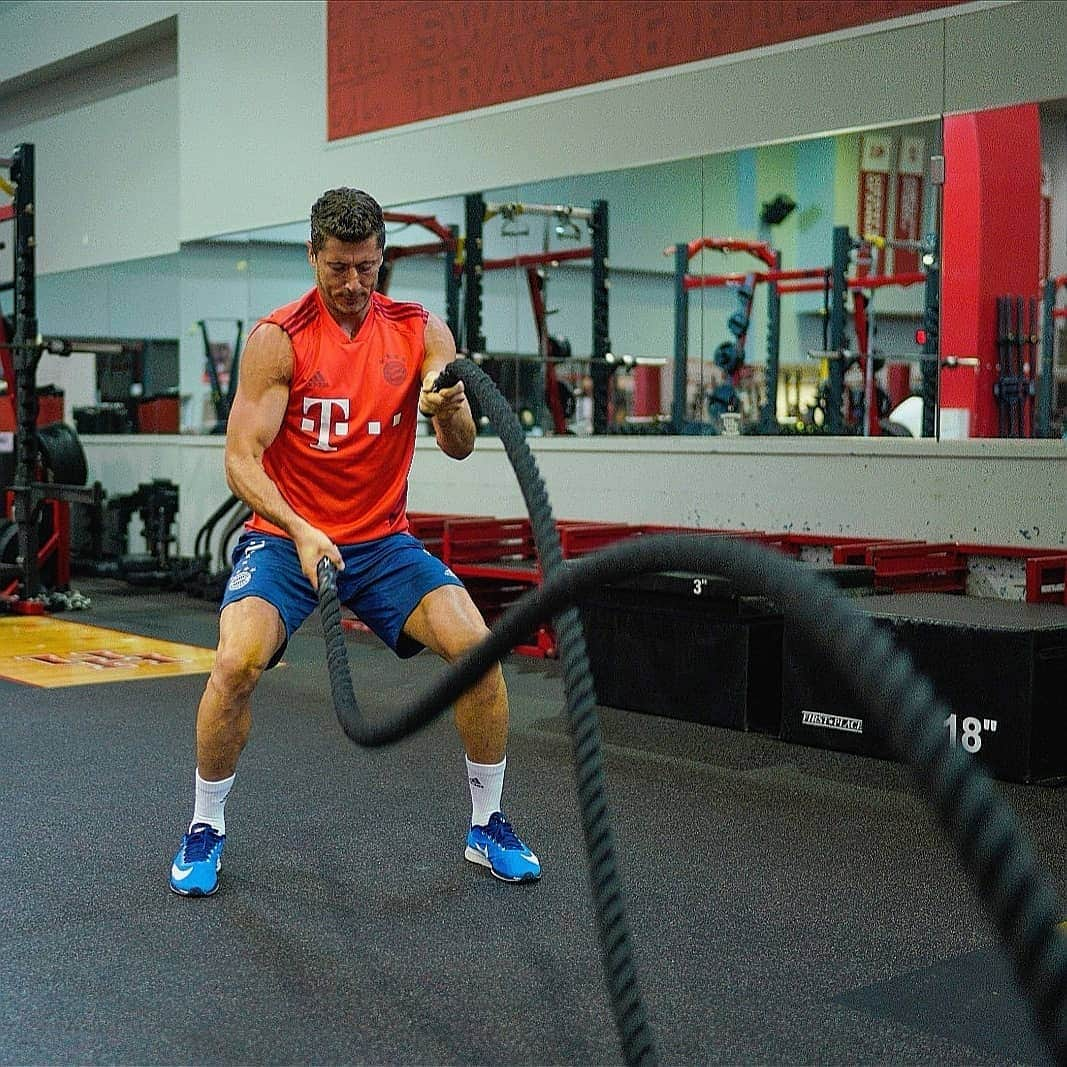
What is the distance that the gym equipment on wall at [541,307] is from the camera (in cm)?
691

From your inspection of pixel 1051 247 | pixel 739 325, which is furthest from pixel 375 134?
pixel 1051 247

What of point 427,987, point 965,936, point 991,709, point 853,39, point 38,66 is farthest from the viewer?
point 38,66

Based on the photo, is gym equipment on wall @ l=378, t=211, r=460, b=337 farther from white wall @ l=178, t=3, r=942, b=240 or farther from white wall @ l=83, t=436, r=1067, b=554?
white wall @ l=83, t=436, r=1067, b=554

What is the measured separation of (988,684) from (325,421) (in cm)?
194

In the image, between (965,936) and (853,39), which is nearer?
(965,936)

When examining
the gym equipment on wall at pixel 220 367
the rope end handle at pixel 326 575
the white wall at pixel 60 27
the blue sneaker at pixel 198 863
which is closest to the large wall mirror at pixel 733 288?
the gym equipment on wall at pixel 220 367

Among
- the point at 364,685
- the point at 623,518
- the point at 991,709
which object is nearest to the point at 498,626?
the point at 991,709

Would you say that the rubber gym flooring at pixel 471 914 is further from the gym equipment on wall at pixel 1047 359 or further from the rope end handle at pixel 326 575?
the gym equipment on wall at pixel 1047 359

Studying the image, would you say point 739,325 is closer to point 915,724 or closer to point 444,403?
point 444,403

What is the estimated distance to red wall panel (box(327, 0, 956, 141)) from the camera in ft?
19.2

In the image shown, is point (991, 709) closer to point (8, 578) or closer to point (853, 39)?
point (853, 39)

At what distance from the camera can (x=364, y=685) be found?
5.18 m

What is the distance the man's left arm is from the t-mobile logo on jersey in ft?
0.51

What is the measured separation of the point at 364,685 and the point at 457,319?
2.79m
